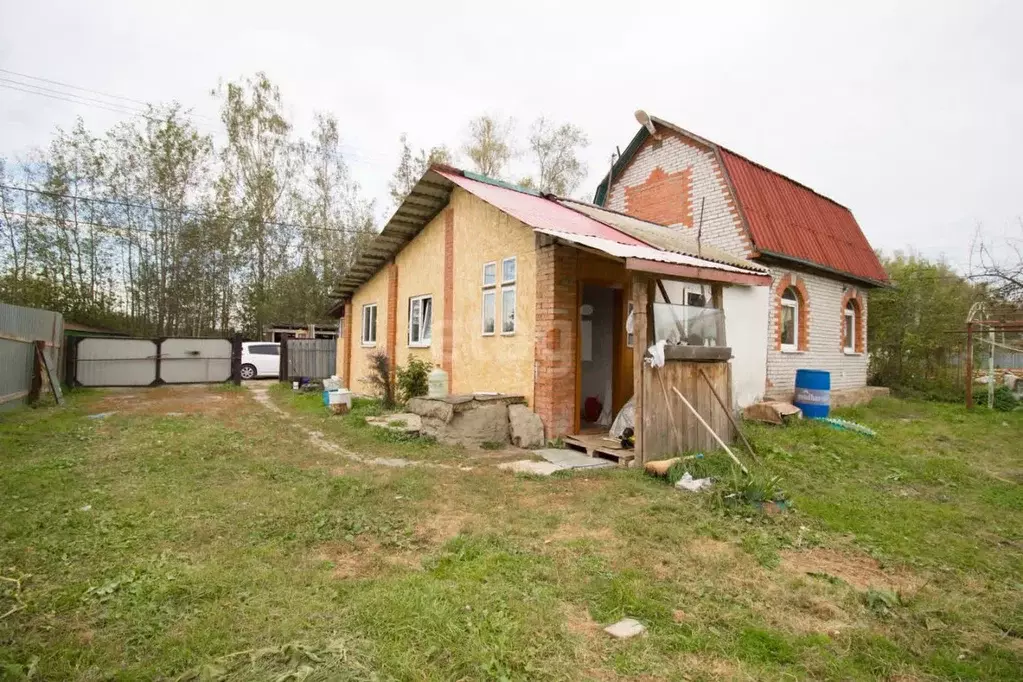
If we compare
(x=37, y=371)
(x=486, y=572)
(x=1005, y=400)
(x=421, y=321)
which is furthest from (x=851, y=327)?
(x=37, y=371)

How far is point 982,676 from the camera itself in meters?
2.55

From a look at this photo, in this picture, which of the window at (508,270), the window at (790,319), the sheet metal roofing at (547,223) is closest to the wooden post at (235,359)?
the sheet metal roofing at (547,223)

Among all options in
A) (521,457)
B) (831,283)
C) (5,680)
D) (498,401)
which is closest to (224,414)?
(498,401)

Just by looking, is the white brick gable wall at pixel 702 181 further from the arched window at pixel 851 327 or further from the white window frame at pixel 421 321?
the white window frame at pixel 421 321

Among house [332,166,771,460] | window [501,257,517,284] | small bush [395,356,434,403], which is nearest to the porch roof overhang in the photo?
house [332,166,771,460]

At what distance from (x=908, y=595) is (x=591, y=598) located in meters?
2.07

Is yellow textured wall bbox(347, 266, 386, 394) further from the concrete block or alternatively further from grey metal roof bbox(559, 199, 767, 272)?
the concrete block

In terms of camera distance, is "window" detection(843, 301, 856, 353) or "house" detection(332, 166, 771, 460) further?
"window" detection(843, 301, 856, 353)

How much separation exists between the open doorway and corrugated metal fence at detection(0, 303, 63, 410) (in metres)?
10.6

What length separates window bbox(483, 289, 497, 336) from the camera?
927 cm

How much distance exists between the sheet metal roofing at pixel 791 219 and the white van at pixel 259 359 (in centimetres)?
1510

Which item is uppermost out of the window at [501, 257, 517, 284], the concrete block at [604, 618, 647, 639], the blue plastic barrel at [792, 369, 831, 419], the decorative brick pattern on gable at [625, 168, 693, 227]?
the decorative brick pattern on gable at [625, 168, 693, 227]

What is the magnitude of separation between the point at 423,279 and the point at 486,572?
8949 mm

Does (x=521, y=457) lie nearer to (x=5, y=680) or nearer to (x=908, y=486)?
(x=908, y=486)
